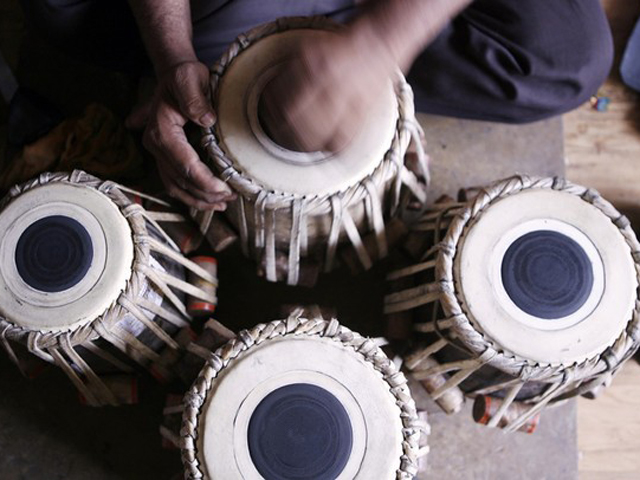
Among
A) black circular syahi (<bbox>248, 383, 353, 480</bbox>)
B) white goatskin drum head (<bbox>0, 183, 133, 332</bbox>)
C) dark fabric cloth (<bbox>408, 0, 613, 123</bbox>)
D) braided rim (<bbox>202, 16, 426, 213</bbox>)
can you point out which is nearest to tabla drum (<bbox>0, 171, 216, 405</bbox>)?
white goatskin drum head (<bbox>0, 183, 133, 332</bbox>)

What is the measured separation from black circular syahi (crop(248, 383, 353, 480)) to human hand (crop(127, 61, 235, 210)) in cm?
30

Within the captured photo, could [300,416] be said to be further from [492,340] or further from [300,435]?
[492,340]

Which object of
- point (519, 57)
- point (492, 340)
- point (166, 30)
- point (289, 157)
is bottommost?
point (492, 340)

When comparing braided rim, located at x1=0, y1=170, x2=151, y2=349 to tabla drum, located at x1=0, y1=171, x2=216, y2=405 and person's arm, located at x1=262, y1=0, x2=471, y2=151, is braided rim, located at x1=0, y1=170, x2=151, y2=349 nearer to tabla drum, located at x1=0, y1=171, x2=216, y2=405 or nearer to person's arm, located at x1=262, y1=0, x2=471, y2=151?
tabla drum, located at x1=0, y1=171, x2=216, y2=405

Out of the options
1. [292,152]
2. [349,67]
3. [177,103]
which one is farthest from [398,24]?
[177,103]

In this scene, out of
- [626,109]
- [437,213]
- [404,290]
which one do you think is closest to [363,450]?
[404,290]

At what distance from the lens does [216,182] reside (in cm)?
95

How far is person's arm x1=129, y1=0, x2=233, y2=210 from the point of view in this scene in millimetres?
957

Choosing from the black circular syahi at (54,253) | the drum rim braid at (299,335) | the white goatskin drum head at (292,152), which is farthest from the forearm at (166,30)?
the drum rim braid at (299,335)

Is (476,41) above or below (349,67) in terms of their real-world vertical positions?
below

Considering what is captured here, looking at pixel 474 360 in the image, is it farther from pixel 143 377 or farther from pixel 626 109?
pixel 626 109

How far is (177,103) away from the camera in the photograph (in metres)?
0.99

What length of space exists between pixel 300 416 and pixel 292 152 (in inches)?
13.9

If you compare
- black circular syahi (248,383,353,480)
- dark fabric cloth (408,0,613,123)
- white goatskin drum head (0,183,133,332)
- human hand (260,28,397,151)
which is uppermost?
human hand (260,28,397,151)
